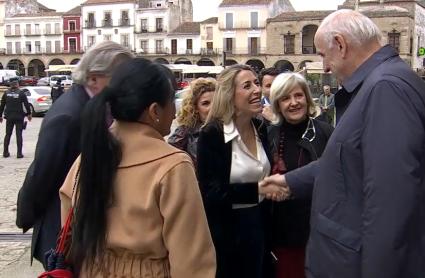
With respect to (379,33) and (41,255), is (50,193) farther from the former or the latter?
(379,33)

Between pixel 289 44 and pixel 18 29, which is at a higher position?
pixel 18 29

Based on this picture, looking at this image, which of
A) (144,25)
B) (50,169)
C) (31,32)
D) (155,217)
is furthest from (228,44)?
(155,217)

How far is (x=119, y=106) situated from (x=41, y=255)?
3.67 feet

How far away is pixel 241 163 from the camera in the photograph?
3295 millimetres

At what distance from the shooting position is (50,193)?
2650mm

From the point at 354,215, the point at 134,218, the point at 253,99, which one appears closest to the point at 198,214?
the point at 134,218

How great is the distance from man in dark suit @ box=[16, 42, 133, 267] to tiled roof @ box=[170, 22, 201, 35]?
208 feet

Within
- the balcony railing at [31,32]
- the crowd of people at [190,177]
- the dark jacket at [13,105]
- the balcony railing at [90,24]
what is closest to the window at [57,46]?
the balcony railing at [31,32]

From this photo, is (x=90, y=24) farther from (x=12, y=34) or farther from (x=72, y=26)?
(x=12, y=34)

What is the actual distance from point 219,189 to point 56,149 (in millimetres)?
1015

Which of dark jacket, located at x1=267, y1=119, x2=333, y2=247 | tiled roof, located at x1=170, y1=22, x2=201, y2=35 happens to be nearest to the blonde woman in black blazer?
dark jacket, located at x1=267, y1=119, x2=333, y2=247

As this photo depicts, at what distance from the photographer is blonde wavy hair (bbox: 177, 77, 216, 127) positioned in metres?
4.54

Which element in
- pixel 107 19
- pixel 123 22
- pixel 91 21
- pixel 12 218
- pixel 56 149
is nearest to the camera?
pixel 56 149

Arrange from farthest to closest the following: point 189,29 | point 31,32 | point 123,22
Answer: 1. point 31,32
2. point 123,22
3. point 189,29
